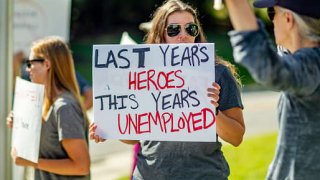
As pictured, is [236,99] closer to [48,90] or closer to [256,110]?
[48,90]

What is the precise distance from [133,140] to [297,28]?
133 cm

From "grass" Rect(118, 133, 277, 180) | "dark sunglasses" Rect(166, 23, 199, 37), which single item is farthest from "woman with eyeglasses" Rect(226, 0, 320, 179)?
"grass" Rect(118, 133, 277, 180)

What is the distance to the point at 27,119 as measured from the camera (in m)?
4.23

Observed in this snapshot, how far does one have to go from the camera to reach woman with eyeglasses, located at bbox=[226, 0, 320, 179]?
2.49m

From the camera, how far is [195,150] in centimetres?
345

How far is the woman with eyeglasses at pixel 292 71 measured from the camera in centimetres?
249

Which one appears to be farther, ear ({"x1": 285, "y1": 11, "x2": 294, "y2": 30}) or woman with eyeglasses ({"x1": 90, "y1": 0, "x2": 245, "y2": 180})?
woman with eyeglasses ({"x1": 90, "y1": 0, "x2": 245, "y2": 180})

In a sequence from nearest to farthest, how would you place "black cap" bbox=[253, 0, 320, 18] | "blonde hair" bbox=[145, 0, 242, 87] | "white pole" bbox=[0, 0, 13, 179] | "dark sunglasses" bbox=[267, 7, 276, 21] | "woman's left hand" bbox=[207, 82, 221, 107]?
1. "black cap" bbox=[253, 0, 320, 18]
2. "dark sunglasses" bbox=[267, 7, 276, 21]
3. "woman's left hand" bbox=[207, 82, 221, 107]
4. "blonde hair" bbox=[145, 0, 242, 87]
5. "white pole" bbox=[0, 0, 13, 179]

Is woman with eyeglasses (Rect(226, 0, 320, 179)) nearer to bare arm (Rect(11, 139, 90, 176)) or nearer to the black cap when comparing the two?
the black cap

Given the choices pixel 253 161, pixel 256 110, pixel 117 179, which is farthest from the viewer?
pixel 256 110

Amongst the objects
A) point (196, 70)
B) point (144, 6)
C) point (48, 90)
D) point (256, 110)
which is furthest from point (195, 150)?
point (144, 6)

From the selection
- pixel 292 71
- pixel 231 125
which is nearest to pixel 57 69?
pixel 231 125

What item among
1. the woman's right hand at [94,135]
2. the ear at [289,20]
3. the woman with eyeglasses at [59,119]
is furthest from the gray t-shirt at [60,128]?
the ear at [289,20]

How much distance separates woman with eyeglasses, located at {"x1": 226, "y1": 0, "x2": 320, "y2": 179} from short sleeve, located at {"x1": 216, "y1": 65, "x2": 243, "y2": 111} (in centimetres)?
61
